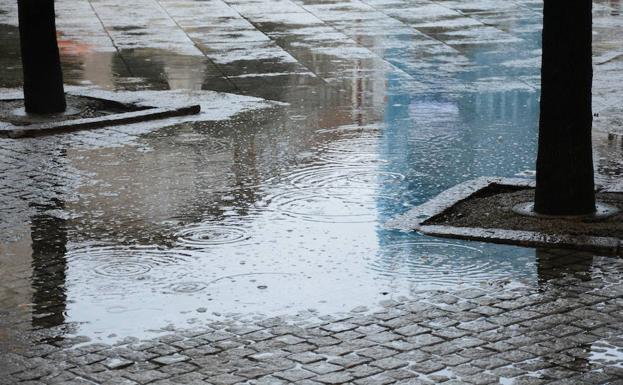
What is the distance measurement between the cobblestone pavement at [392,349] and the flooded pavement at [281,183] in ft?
0.15

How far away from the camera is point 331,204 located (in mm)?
11273

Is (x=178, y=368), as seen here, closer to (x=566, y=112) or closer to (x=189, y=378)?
(x=189, y=378)

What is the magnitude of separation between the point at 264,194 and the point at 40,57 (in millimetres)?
5418

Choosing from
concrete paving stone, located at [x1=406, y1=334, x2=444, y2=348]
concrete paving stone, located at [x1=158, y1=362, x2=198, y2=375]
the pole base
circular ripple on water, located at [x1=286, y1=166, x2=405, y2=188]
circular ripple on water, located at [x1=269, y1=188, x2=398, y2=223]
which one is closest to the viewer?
concrete paving stone, located at [x1=158, y1=362, x2=198, y2=375]

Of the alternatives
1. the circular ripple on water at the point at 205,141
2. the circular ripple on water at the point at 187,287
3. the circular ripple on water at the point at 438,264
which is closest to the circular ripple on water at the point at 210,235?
the circular ripple on water at the point at 187,287

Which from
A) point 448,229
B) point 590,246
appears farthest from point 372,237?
point 590,246

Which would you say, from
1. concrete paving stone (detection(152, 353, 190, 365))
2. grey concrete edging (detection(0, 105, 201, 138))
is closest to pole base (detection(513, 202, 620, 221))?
concrete paving stone (detection(152, 353, 190, 365))

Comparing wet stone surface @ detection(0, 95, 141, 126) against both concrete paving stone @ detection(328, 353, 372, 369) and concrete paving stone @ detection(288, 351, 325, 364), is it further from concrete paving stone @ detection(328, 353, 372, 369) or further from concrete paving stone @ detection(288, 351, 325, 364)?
concrete paving stone @ detection(328, 353, 372, 369)

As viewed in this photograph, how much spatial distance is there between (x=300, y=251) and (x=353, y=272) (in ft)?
2.40

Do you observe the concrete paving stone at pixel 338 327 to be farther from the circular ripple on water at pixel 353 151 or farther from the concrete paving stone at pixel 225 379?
the circular ripple on water at pixel 353 151

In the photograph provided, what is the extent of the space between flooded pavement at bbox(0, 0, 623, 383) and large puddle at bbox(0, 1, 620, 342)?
0.10 ft

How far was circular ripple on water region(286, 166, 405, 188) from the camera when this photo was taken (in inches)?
483

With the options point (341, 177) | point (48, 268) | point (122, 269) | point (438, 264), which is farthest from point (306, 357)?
point (341, 177)

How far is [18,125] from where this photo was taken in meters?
15.6
